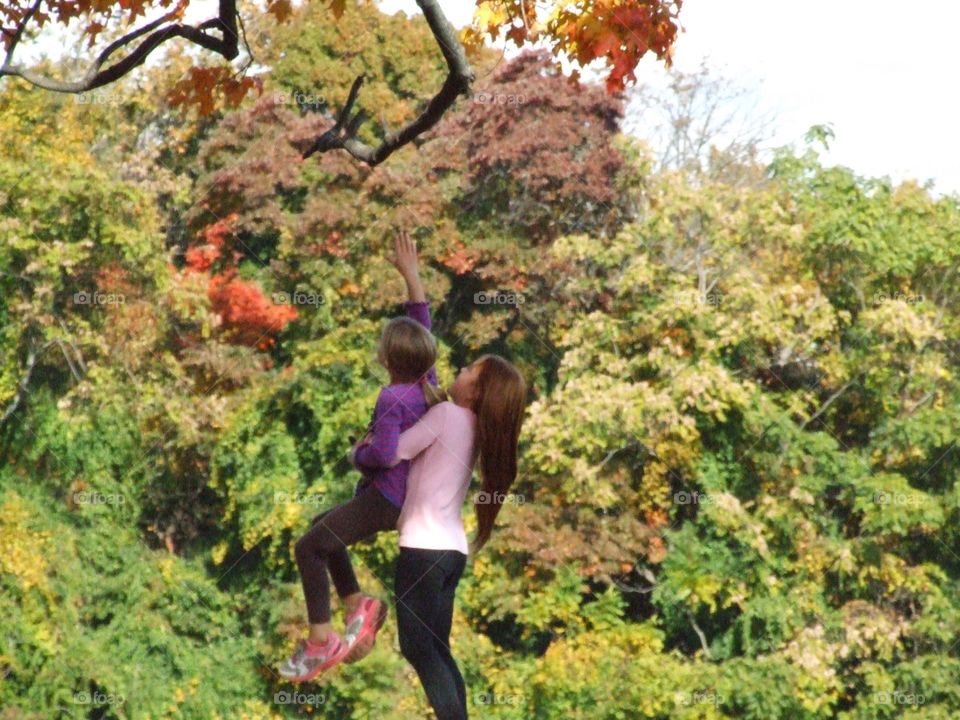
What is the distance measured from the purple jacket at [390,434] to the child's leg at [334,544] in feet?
0.16

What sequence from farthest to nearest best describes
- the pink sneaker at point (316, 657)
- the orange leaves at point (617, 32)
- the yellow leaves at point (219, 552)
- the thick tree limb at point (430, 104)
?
the yellow leaves at point (219, 552), the orange leaves at point (617, 32), the pink sneaker at point (316, 657), the thick tree limb at point (430, 104)

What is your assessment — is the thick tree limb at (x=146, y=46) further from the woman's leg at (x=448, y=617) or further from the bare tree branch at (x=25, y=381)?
the bare tree branch at (x=25, y=381)

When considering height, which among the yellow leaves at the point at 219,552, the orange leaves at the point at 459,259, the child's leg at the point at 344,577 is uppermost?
the orange leaves at the point at 459,259

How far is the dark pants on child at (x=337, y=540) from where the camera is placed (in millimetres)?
3818

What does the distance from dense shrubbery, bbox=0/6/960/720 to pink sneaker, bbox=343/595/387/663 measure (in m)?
9.63

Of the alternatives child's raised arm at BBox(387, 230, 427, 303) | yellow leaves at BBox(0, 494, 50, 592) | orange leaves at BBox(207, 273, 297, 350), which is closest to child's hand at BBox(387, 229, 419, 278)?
child's raised arm at BBox(387, 230, 427, 303)

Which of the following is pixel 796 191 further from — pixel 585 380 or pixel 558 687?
pixel 558 687

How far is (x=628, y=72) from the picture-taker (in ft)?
14.4

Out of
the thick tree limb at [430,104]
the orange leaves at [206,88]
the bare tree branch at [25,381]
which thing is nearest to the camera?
the thick tree limb at [430,104]

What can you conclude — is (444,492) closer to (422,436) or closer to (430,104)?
(422,436)

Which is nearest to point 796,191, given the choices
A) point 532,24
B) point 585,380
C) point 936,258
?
point 936,258

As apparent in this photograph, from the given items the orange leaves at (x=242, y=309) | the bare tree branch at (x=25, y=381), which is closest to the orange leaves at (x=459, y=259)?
the orange leaves at (x=242, y=309)

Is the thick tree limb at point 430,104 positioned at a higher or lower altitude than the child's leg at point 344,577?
higher

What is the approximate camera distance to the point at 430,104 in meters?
3.82
